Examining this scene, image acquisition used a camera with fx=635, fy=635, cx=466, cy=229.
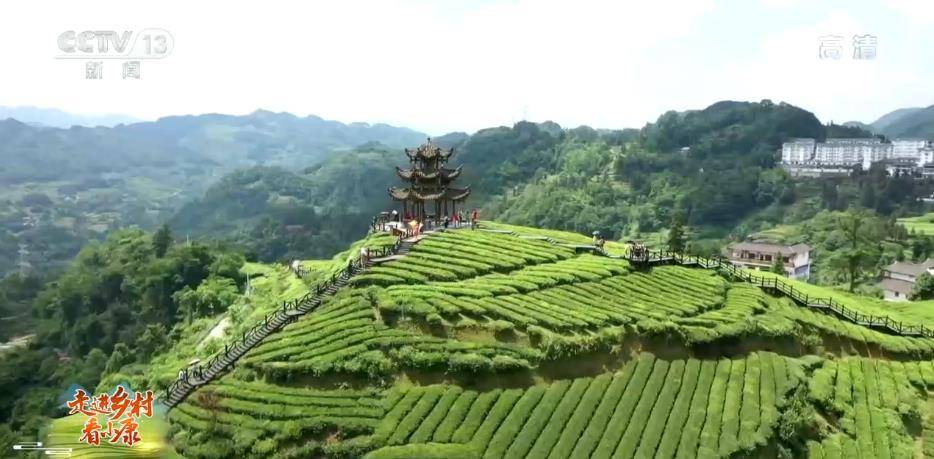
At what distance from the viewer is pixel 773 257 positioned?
4031 inches

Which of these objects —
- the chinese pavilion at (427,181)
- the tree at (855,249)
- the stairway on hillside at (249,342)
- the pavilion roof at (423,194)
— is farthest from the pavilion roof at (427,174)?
the tree at (855,249)

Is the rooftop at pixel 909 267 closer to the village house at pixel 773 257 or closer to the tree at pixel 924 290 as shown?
the village house at pixel 773 257

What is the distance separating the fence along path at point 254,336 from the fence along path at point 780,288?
15860 mm

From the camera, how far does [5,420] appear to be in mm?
75625

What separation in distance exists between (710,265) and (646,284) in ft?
36.0

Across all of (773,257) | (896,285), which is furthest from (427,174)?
(896,285)

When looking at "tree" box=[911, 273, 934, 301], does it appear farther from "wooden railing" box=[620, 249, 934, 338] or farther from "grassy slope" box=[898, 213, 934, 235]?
"grassy slope" box=[898, 213, 934, 235]

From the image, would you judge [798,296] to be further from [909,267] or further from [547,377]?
[909,267]

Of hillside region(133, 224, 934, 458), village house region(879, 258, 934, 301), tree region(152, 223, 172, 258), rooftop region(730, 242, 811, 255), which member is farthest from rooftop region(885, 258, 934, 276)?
tree region(152, 223, 172, 258)

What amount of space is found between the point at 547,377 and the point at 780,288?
94.2ft

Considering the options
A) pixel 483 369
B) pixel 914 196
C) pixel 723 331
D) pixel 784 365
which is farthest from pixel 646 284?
pixel 914 196

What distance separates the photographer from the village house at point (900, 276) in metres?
86.2

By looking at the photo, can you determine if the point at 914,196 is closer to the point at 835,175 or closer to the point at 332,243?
the point at 835,175

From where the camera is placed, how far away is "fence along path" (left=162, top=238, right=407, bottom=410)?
3284 cm
